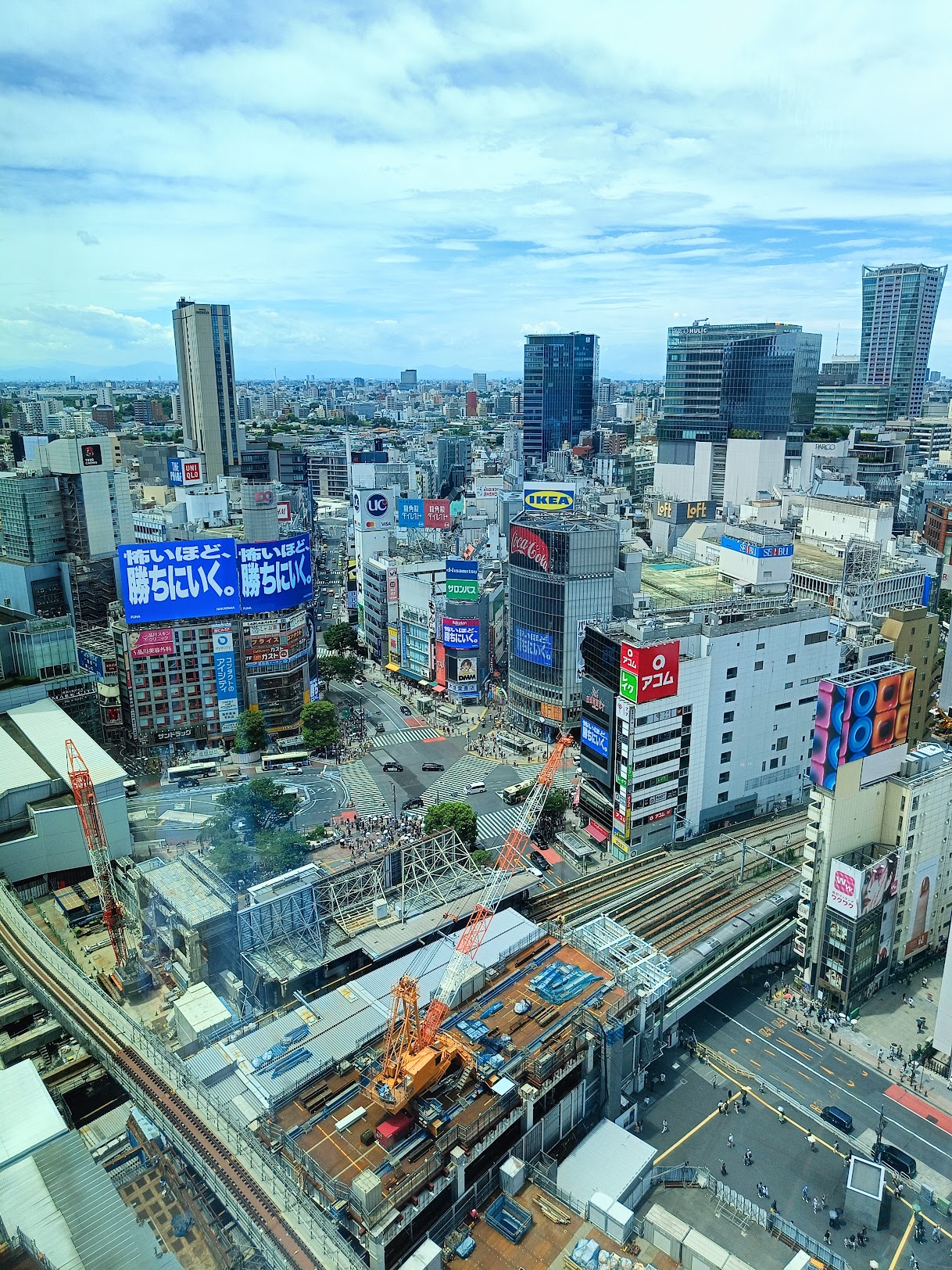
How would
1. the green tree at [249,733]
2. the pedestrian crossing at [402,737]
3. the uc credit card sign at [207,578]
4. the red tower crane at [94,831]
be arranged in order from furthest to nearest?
the pedestrian crossing at [402,737], the green tree at [249,733], the uc credit card sign at [207,578], the red tower crane at [94,831]

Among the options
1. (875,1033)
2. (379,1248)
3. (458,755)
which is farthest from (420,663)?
(379,1248)

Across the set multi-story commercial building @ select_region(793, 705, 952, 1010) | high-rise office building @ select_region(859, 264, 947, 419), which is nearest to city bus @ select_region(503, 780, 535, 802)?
multi-story commercial building @ select_region(793, 705, 952, 1010)

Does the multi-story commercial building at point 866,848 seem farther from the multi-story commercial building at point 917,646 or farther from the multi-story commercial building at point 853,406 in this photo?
the multi-story commercial building at point 853,406

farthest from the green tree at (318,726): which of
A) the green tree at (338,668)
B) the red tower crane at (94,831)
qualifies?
the red tower crane at (94,831)

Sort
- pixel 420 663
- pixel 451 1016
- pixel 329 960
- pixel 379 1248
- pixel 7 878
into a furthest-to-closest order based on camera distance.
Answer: pixel 420 663, pixel 7 878, pixel 329 960, pixel 451 1016, pixel 379 1248

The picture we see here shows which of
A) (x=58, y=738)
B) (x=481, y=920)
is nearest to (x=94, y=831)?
(x=58, y=738)

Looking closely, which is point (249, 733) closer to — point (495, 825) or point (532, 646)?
point (495, 825)

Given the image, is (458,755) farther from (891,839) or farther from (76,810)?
(891,839)
